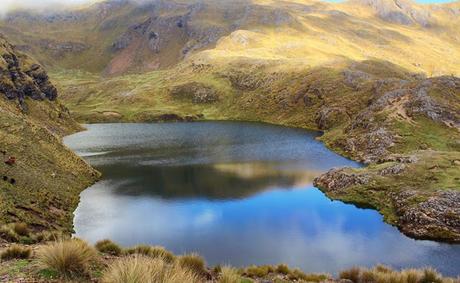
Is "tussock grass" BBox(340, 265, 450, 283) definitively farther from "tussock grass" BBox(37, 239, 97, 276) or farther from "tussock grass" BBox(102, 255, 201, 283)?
"tussock grass" BBox(37, 239, 97, 276)

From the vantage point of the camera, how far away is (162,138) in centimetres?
12369

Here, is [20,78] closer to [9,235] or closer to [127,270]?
[9,235]

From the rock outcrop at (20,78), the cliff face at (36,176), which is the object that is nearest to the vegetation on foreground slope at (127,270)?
the cliff face at (36,176)

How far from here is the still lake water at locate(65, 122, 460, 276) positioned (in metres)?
37.9

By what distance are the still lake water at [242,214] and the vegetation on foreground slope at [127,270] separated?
8.07m

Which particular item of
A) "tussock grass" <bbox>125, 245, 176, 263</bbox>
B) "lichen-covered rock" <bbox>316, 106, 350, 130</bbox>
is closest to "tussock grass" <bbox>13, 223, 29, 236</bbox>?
"tussock grass" <bbox>125, 245, 176, 263</bbox>

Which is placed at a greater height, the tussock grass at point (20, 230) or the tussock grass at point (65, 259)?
the tussock grass at point (65, 259)

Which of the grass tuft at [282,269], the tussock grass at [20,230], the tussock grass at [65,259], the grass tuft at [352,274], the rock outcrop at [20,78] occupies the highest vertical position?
the tussock grass at [65,259]

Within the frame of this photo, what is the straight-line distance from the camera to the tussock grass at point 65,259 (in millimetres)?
17594

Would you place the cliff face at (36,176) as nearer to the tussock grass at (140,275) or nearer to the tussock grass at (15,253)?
the tussock grass at (15,253)

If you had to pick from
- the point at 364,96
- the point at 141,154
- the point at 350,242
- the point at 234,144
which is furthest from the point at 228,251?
the point at 364,96

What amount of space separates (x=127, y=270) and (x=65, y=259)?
166 inches

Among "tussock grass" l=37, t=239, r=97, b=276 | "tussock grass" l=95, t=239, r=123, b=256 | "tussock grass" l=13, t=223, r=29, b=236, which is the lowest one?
"tussock grass" l=13, t=223, r=29, b=236

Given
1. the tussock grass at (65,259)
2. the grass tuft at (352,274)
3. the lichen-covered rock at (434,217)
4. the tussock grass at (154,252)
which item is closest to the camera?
the tussock grass at (65,259)
